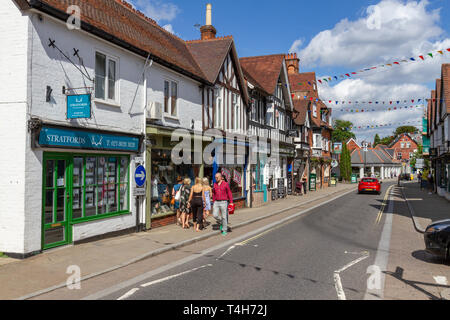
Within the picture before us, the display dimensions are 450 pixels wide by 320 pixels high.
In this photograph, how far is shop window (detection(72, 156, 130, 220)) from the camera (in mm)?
9859

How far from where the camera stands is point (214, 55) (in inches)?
730

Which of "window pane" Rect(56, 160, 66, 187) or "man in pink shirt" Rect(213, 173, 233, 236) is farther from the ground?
"window pane" Rect(56, 160, 66, 187)

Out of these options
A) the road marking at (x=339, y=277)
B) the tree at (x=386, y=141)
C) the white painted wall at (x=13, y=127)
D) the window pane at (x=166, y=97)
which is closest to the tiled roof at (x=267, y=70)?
the window pane at (x=166, y=97)

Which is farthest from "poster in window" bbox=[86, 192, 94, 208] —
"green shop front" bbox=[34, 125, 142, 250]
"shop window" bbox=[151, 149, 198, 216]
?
"shop window" bbox=[151, 149, 198, 216]

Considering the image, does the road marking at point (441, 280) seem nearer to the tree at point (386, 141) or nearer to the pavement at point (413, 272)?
the pavement at point (413, 272)

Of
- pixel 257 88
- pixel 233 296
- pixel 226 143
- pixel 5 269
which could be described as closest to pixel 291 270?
pixel 233 296

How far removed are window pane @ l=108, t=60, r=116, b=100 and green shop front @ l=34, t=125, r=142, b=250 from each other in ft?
3.95

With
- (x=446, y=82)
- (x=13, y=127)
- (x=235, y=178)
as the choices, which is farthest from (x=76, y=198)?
(x=446, y=82)

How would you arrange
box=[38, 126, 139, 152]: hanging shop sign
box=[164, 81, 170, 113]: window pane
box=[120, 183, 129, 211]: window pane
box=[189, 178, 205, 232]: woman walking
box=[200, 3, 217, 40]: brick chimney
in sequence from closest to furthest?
box=[38, 126, 139, 152]: hanging shop sign → box=[120, 183, 129, 211]: window pane → box=[189, 178, 205, 232]: woman walking → box=[164, 81, 170, 113]: window pane → box=[200, 3, 217, 40]: brick chimney

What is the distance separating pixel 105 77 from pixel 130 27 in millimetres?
3262

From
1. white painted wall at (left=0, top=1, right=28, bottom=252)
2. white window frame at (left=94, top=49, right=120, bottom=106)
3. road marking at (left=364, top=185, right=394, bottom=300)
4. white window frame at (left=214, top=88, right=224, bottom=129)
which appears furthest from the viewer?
white window frame at (left=214, top=88, right=224, bottom=129)

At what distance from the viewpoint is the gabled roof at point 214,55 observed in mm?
17672

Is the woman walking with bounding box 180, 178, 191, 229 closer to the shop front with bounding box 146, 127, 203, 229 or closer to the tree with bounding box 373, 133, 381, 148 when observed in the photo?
the shop front with bounding box 146, 127, 203, 229
